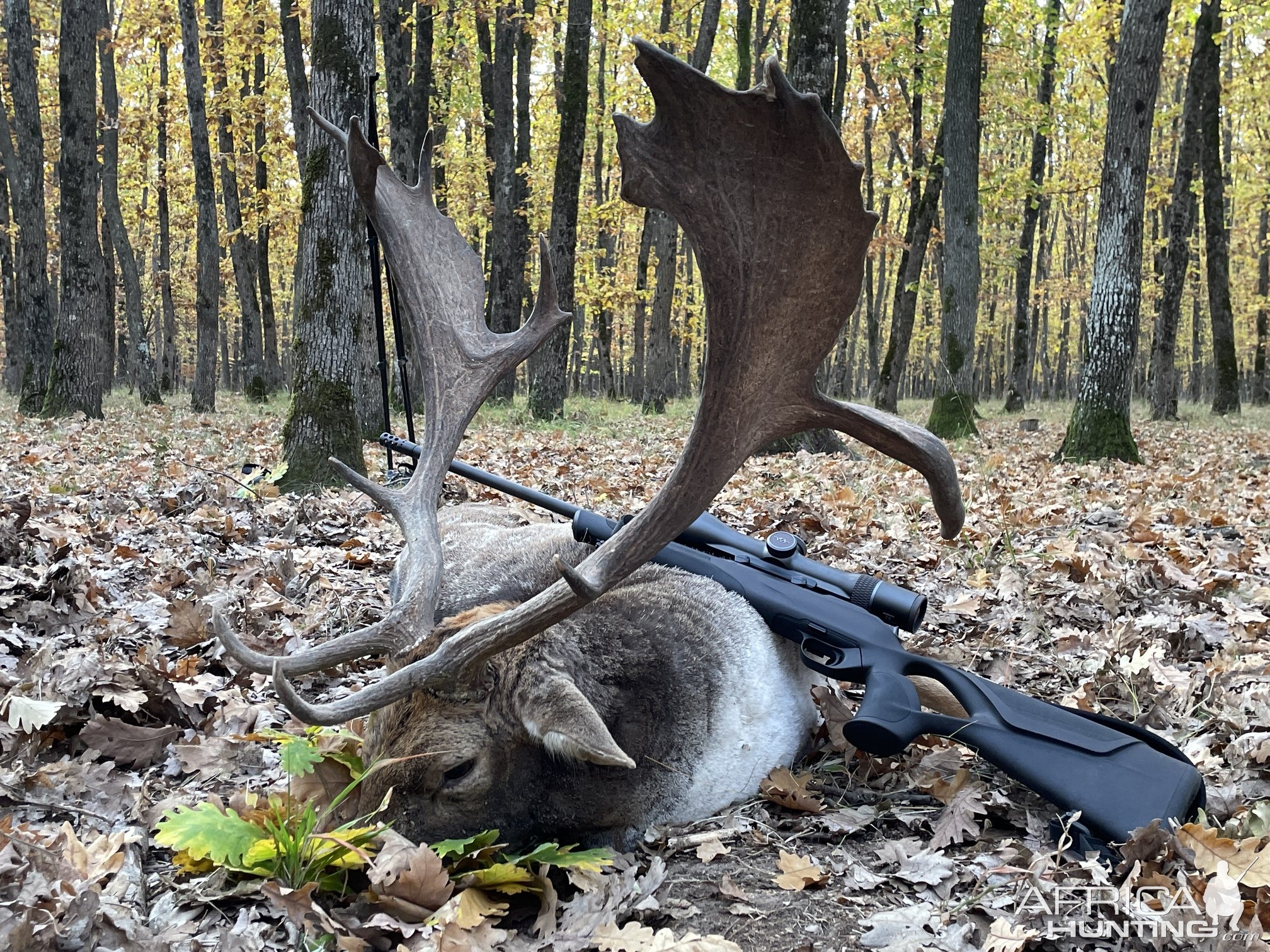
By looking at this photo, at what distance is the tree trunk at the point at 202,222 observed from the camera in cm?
1762

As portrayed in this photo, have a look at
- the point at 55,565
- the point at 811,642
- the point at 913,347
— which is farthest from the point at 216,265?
the point at 913,347

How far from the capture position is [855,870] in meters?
2.80

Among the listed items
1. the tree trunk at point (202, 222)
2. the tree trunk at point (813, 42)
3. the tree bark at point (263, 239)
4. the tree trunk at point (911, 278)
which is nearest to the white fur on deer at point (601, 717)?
the tree trunk at point (813, 42)

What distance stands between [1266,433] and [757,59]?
17872mm

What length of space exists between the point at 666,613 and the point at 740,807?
699 millimetres

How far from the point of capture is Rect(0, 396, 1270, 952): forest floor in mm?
2410

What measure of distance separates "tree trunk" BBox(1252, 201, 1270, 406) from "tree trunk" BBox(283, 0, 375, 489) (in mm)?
22844

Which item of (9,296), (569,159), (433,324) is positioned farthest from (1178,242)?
(9,296)

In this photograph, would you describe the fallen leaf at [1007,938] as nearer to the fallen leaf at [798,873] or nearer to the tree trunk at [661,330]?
the fallen leaf at [798,873]

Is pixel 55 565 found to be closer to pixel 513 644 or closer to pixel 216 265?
pixel 513 644

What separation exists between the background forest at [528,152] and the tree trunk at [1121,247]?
0.05 metres

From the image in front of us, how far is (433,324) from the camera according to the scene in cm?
402

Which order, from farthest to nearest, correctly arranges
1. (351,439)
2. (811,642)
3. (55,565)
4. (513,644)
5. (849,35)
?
(849,35) → (351,439) → (55,565) → (811,642) → (513,644)

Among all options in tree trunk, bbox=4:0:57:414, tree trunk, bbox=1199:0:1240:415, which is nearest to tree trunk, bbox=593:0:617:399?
tree trunk, bbox=4:0:57:414
